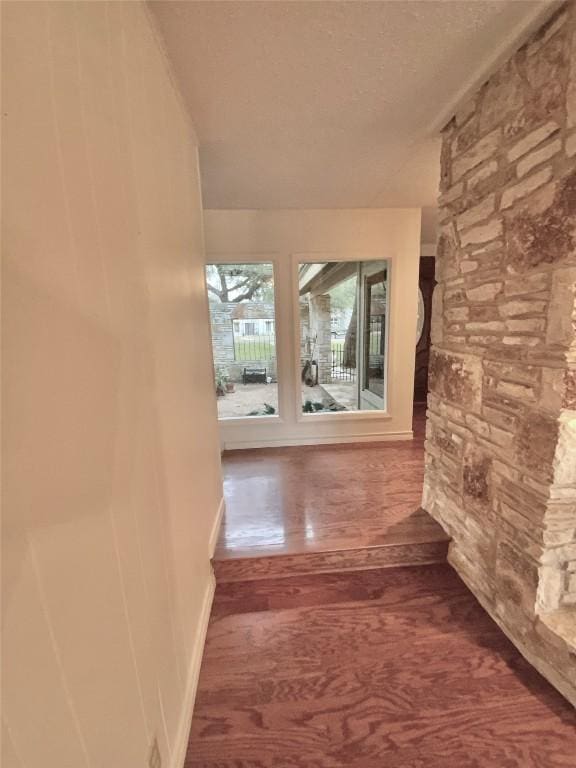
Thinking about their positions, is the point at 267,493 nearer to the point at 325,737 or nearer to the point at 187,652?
the point at 187,652

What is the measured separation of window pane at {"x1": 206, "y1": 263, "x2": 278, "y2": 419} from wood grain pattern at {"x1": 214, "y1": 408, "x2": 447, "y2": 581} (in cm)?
63

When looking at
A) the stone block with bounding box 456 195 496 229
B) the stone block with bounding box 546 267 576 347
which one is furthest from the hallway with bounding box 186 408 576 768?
the stone block with bounding box 456 195 496 229

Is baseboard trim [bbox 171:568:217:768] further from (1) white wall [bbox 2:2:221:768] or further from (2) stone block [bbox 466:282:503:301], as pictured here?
(2) stone block [bbox 466:282:503:301]

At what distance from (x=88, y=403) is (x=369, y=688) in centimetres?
153

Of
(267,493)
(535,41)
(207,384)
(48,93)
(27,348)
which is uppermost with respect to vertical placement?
(535,41)

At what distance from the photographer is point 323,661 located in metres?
1.37

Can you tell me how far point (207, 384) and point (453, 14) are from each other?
184cm

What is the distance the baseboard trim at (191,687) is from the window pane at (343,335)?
7.20 ft

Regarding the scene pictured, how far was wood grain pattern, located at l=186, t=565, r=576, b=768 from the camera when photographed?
3.57ft

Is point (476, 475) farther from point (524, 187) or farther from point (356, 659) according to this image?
point (524, 187)

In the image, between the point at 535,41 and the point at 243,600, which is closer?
the point at 535,41

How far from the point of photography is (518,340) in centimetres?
129

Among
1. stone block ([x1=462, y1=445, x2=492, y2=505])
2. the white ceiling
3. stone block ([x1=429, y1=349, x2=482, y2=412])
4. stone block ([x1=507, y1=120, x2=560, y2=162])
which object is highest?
the white ceiling

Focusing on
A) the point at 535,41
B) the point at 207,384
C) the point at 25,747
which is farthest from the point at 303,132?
the point at 25,747
